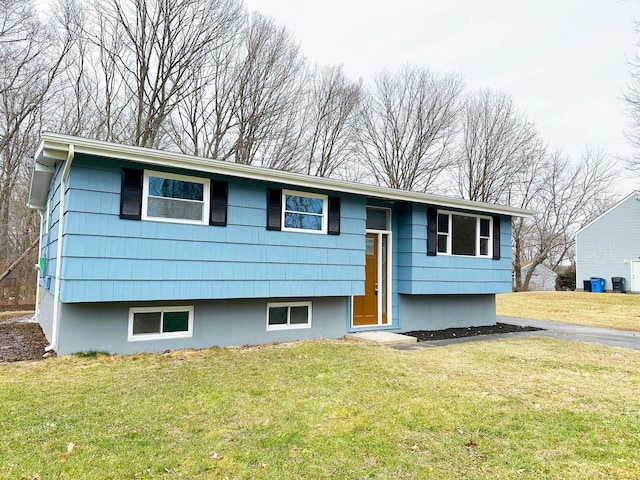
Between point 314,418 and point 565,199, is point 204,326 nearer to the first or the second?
point 314,418

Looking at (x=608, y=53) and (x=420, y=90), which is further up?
(x=420, y=90)

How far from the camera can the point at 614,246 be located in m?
24.2

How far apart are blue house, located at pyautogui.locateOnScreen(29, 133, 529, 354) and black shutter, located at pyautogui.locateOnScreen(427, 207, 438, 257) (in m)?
0.03

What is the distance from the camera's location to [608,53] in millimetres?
13289

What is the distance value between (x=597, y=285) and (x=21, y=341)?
1082 inches

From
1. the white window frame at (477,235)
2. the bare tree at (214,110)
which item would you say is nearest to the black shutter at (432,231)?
the white window frame at (477,235)

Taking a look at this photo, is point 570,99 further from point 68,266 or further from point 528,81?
point 68,266

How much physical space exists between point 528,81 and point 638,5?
14.4m

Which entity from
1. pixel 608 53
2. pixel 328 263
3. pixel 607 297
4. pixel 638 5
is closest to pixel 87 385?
pixel 328 263

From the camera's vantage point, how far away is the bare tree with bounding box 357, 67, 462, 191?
23.1 metres

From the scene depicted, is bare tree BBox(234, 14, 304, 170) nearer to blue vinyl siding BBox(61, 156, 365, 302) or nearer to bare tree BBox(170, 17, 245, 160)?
bare tree BBox(170, 17, 245, 160)

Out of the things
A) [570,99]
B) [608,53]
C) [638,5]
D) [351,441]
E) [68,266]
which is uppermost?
[570,99]

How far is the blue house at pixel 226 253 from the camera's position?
5.86 meters

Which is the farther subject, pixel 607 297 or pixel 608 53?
pixel 607 297
